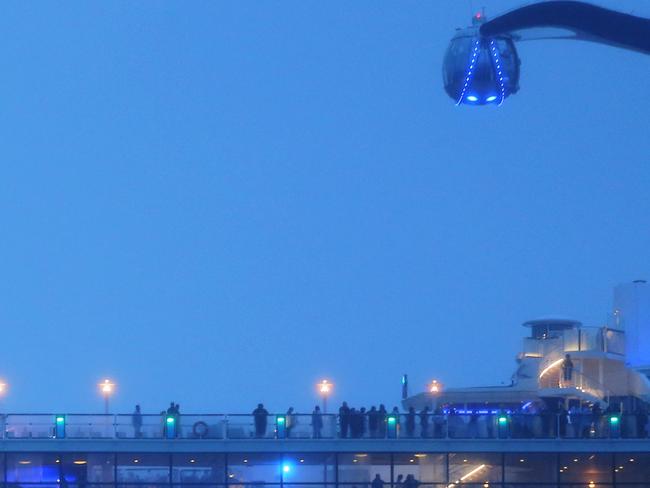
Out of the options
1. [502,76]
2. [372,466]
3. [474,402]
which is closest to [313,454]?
[372,466]

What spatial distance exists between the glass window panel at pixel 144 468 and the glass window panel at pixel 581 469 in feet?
33.6

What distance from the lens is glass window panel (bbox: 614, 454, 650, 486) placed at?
40.8 m

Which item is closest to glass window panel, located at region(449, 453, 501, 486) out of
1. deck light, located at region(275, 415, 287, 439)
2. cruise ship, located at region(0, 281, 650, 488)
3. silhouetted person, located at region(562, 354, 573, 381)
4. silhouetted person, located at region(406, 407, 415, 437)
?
cruise ship, located at region(0, 281, 650, 488)

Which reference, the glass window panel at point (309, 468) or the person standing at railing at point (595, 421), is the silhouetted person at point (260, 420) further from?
the person standing at railing at point (595, 421)

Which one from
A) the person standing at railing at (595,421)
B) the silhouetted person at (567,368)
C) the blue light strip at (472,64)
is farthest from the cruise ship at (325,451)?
the blue light strip at (472,64)

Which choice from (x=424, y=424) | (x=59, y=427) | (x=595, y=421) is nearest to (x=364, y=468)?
(x=424, y=424)

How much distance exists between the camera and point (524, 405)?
48.1 m

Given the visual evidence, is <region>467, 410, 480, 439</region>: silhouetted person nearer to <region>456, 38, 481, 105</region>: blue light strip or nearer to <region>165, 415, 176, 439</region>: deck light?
<region>165, 415, 176, 439</region>: deck light

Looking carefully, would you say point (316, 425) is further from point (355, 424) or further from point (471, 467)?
point (471, 467)

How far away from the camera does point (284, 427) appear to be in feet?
135

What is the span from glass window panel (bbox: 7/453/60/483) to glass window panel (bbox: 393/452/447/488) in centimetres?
886

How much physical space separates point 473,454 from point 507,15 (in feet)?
55.2

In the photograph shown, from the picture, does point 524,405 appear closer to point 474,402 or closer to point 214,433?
point 474,402

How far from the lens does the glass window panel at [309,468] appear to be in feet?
135
